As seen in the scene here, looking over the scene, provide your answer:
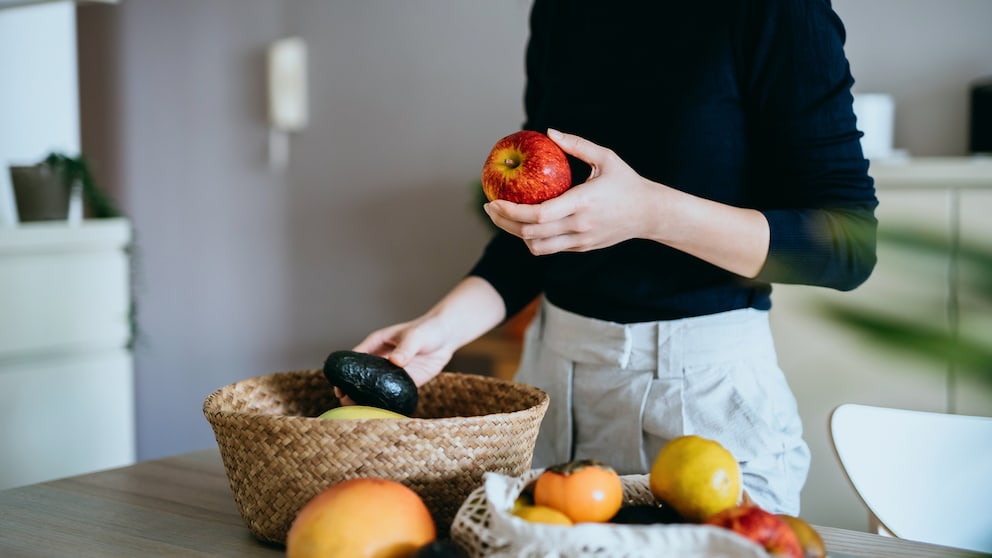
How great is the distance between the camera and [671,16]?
110 cm

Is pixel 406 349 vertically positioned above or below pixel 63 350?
above

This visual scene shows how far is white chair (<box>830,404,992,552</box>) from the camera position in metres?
1.11

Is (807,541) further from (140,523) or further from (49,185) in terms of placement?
(49,185)

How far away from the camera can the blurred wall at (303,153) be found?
2717mm

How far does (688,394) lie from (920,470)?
0.35 metres

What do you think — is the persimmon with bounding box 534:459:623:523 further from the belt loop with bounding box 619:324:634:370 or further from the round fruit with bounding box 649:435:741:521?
the belt loop with bounding box 619:324:634:370

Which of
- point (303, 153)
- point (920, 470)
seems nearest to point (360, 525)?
point (920, 470)

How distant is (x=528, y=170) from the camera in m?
0.85

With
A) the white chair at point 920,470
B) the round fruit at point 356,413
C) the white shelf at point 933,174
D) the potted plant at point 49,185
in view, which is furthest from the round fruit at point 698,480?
the potted plant at point 49,185

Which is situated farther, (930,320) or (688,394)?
(688,394)

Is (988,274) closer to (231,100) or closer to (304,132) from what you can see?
(304,132)

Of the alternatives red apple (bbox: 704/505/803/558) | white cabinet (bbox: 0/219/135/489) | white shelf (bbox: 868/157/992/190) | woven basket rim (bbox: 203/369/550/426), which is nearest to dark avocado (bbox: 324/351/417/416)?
woven basket rim (bbox: 203/369/550/426)

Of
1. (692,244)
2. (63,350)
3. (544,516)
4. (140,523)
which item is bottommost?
(63,350)

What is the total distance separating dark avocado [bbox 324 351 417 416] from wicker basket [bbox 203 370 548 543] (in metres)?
0.12
